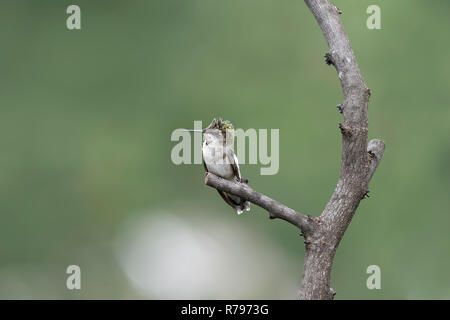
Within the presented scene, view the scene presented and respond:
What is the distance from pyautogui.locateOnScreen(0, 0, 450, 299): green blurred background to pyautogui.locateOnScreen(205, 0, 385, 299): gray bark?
27.9 ft

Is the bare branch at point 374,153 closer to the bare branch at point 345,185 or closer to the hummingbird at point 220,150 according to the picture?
the bare branch at point 345,185

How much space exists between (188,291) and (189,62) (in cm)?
534

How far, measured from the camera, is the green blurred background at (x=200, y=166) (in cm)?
1414

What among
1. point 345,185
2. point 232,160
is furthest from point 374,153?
point 232,160

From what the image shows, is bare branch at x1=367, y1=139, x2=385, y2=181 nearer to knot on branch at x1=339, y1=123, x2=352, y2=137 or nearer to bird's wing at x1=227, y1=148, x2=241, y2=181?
knot on branch at x1=339, y1=123, x2=352, y2=137

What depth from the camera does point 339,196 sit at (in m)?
4.89

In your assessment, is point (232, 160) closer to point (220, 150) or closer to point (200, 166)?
point (220, 150)

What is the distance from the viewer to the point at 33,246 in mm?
15016

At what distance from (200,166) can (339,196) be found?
9.62 metres

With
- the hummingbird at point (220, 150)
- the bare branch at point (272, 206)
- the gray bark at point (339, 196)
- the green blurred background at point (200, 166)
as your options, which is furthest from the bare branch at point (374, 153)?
the green blurred background at point (200, 166)

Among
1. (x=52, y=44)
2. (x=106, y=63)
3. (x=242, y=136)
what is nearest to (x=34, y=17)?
(x=52, y=44)

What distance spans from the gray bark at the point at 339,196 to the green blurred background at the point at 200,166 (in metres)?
8.51

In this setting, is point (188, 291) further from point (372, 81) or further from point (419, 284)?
point (372, 81)

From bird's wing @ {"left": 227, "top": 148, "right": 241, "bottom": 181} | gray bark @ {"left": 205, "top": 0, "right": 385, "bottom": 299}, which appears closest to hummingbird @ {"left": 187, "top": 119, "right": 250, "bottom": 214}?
bird's wing @ {"left": 227, "top": 148, "right": 241, "bottom": 181}
